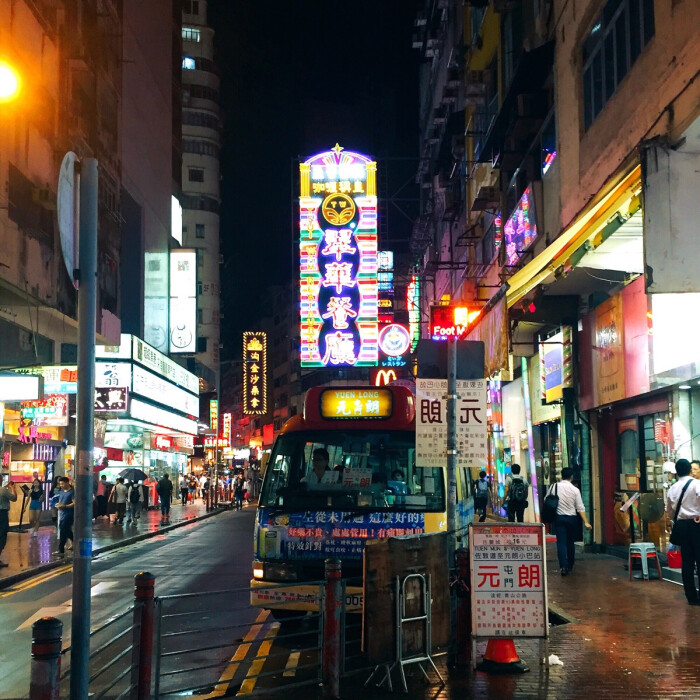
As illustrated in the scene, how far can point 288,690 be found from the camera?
26.3 ft

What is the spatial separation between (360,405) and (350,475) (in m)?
0.90

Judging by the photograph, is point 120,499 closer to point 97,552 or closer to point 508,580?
point 97,552

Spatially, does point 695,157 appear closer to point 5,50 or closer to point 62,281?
point 5,50

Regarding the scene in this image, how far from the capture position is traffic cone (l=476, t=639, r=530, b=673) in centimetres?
874

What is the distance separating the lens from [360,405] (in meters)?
11.1

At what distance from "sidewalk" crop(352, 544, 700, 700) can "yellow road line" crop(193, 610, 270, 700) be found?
41.3 inches

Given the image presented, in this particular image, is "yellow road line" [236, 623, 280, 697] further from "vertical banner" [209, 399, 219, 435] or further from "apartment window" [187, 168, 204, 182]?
"apartment window" [187, 168, 204, 182]

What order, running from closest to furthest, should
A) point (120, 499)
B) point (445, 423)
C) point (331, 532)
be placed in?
point (445, 423) < point (331, 532) < point (120, 499)

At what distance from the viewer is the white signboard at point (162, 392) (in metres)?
41.1

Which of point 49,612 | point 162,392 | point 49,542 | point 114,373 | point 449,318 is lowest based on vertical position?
point 49,542

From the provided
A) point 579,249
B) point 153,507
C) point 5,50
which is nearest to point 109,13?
point 5,50

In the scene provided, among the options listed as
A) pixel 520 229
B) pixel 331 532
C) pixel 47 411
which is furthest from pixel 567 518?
pixel 47 411

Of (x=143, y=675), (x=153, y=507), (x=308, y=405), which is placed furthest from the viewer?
(x=153, y=507)

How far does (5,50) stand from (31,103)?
10.2 ft
